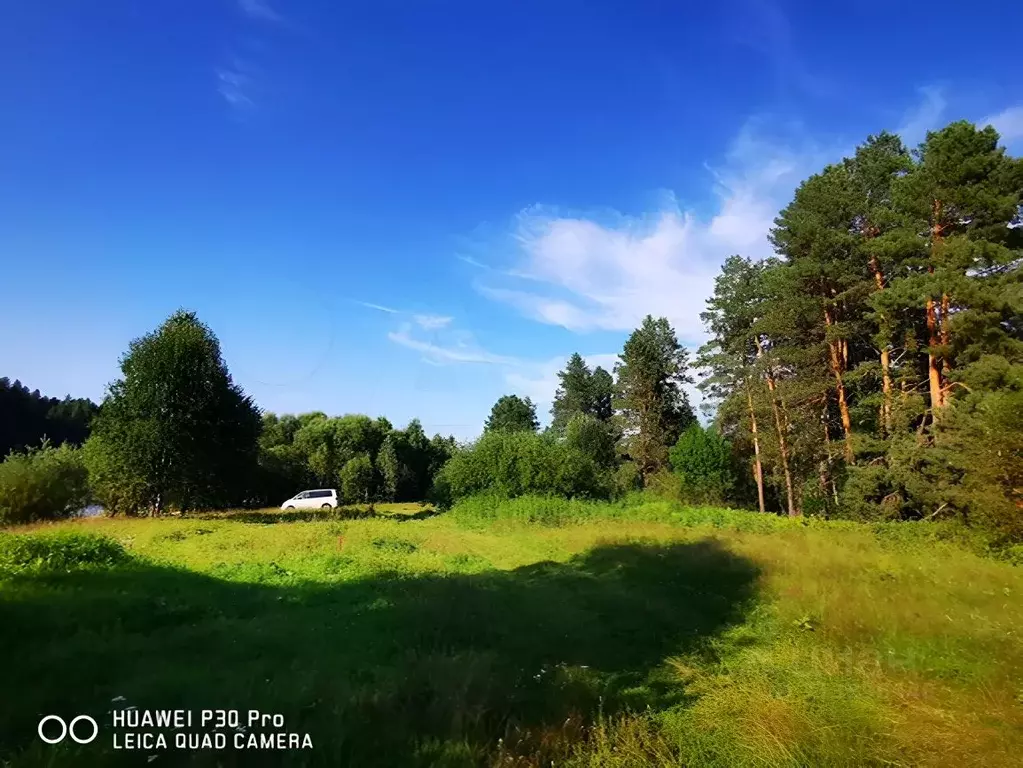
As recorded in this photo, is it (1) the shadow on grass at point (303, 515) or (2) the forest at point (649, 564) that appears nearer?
(2) the forest at point (649, 564)

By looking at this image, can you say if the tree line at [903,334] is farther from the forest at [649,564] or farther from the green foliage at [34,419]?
the green foliage at [34,419]

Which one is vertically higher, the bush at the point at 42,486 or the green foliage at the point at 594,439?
the green foliage at the point at 594,439

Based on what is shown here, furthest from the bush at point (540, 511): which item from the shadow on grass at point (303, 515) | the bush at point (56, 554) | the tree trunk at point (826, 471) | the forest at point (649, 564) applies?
the bush at point (56, 554)

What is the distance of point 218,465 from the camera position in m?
31.7

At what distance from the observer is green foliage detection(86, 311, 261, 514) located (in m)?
28.9

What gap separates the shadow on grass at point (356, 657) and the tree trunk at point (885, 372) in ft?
59.9

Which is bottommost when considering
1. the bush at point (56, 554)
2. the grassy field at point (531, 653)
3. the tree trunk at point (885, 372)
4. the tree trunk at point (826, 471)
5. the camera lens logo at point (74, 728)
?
the grassy field at point (531, 653)

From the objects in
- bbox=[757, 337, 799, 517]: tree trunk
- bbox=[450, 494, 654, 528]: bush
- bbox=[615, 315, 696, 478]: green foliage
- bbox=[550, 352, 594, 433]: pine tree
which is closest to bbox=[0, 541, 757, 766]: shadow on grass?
bbox=[450, 494, 654, 528]: bush

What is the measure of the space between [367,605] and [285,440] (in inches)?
2192

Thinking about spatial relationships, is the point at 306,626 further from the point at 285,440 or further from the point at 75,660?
the point at 285,440

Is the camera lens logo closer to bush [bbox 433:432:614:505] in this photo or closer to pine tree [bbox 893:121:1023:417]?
pine tree [bbox 893:121:1023:417]

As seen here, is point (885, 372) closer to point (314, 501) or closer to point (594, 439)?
point (594, 439)

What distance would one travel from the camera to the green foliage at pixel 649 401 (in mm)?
51719

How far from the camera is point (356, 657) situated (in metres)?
7.00
